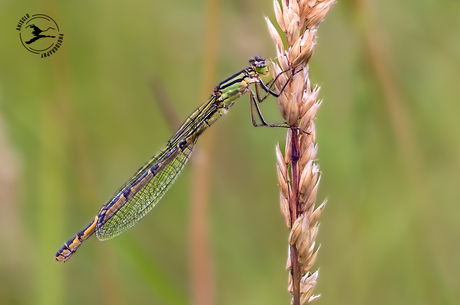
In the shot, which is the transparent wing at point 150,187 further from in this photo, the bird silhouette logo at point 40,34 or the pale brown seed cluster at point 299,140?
the pale brown seed cluster at point 299,140

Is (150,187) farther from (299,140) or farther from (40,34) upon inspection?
(299,140)

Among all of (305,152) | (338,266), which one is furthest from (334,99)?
(305,152)

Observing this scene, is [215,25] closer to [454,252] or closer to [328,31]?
[328,31]

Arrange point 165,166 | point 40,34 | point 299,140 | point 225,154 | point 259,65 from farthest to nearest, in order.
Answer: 1. point 225,154
2. point 165,166
3. point 40,34
4. point 259,65
5. point 299,140

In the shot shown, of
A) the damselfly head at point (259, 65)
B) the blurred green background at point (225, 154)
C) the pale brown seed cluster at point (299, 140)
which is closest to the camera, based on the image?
the pale brown seed cluster at point (299, 140)

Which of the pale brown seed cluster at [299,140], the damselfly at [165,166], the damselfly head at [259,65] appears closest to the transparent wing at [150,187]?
the damselfly at [165,166]

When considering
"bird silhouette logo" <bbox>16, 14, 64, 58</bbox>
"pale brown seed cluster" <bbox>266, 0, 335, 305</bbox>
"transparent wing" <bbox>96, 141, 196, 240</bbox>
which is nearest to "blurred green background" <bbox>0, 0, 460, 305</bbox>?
"bird silhouette logo" <bbox>16, 14, 64, 58</bbox>

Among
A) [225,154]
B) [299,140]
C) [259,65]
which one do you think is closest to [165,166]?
[225,154]
